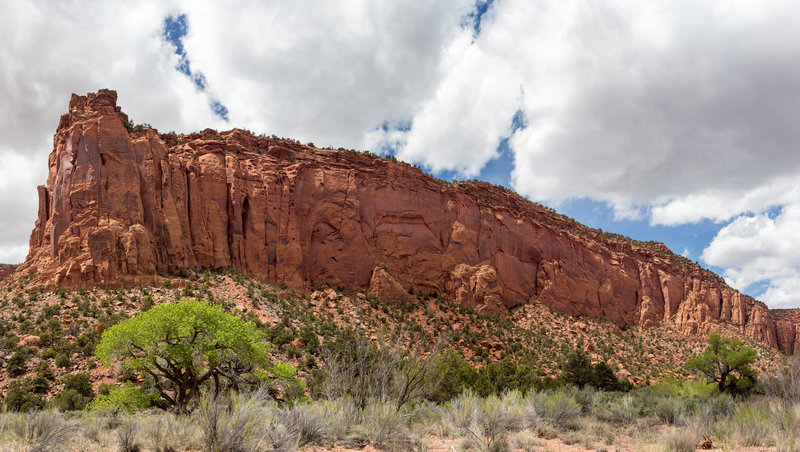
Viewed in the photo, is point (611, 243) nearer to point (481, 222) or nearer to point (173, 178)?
point (481, 222)

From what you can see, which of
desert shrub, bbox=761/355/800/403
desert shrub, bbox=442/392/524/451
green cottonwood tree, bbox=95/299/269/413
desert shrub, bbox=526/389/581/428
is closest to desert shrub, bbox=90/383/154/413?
green cottonwood tree, bbox=95/299/269/413

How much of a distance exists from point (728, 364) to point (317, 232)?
1330 inches

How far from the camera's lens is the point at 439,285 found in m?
47.2

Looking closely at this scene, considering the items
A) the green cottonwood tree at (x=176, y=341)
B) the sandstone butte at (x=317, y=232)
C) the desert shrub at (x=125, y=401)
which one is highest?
the sandstone butte at (x=317, y=232)

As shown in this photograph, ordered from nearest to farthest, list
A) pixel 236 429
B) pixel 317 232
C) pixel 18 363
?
pixel 236 429 → pixel 18 363 → pixel 317 232

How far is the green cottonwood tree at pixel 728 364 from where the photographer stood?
2498 cm

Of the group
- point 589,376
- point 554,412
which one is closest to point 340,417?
point 554,412

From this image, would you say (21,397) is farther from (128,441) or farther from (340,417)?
(340,417)

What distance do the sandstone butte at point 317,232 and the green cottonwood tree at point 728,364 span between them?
73.1 ft

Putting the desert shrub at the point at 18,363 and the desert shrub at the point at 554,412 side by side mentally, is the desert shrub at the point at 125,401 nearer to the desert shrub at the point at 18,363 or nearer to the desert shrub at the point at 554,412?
the desert shrub at the point at 18,363

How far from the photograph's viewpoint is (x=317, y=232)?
42.8m

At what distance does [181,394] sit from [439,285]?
3524 centimetres

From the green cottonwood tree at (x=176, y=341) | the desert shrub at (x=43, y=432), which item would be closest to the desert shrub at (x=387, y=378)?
the green cottonwood tree at (x=176, y=341)

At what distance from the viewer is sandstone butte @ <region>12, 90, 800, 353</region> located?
30.2 meters
